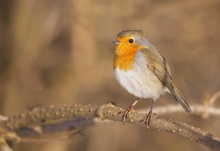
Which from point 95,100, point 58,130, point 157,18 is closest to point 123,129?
point 95,100

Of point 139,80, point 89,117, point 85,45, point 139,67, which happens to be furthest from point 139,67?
point 85,45

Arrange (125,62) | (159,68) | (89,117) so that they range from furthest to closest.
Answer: (159,68), (125,62), (89,117)

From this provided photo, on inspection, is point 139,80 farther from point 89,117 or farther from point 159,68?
point 89,117

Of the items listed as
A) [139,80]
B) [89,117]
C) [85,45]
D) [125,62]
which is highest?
[85,45]

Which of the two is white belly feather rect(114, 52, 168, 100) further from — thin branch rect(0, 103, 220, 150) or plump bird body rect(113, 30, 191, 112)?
thin branch rect(0, 103, 220, 150)

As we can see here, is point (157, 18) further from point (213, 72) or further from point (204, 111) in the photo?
point (204, 111)

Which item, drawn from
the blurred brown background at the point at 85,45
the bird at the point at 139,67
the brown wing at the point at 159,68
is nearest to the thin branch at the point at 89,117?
the bird at the point at 139,67

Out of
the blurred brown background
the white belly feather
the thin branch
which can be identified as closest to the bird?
the white belly feather
